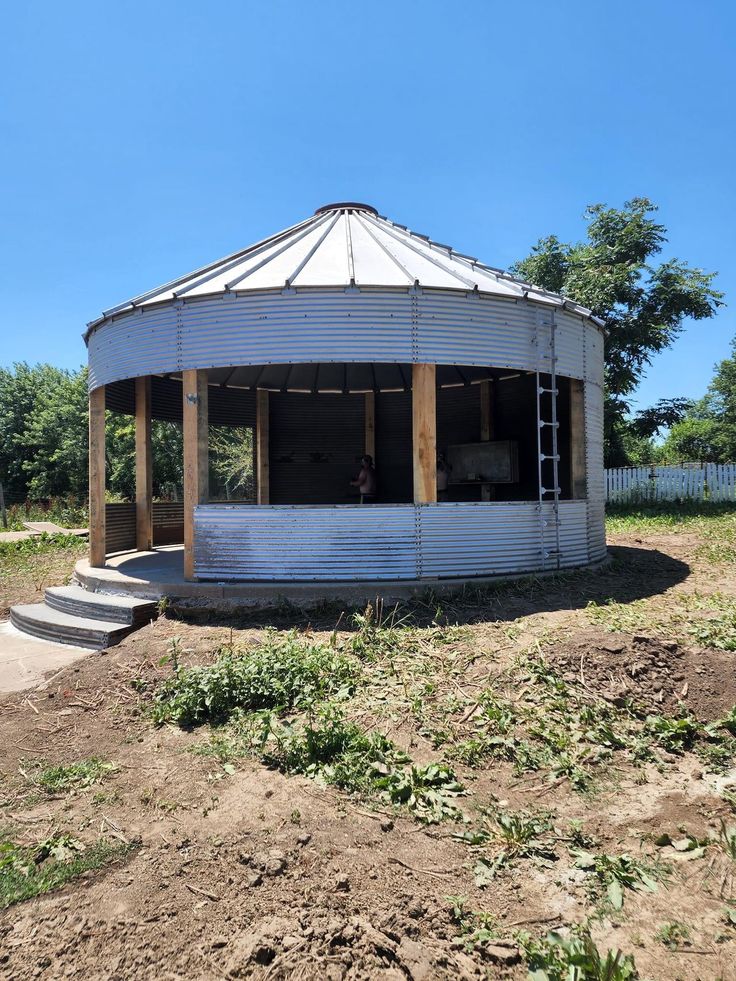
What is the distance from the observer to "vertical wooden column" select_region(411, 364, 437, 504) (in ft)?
25.7

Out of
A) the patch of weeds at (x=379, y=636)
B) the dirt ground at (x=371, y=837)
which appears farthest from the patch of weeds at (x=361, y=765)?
the patch of weeds at (x=379, y=636)

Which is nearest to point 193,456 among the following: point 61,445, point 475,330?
point 475,330

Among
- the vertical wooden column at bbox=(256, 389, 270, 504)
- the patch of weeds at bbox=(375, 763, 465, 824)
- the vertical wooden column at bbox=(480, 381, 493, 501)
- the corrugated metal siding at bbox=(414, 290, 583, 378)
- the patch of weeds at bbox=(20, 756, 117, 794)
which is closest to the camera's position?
the patch of weeds at bbox=(375, 763, 465, 824)

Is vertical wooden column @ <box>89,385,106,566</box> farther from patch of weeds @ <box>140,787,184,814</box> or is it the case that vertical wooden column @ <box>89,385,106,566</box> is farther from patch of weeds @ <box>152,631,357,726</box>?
patch of weeds @ <box>140,787,184,814</box>

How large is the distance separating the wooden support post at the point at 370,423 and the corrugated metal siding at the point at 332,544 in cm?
678

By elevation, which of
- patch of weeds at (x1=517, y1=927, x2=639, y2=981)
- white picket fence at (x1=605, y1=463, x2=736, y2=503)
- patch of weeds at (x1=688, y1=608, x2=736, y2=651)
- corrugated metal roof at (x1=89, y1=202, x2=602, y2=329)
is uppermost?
corrugated metal roof at (x1=89, y1=202, x2=602, y2=329)

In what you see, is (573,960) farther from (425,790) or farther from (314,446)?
(314,446)

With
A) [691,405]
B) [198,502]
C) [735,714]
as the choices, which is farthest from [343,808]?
[691,405]

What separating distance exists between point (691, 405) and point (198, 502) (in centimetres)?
2240

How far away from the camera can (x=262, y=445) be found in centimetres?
1421

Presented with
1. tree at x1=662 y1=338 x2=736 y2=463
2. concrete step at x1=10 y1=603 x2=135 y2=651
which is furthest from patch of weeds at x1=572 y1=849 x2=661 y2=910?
tree at x1=662 y1=338 x2=736 y2=463

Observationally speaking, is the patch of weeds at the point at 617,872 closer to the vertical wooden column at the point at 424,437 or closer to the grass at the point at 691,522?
the vertical wooden column at the point at 424,437

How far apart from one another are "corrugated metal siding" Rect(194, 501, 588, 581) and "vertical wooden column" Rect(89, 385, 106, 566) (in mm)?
2668

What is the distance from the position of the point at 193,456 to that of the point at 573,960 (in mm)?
6873
